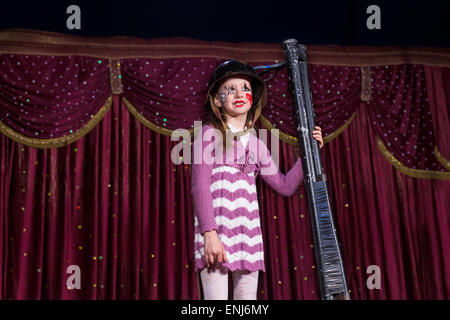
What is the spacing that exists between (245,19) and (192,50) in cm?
40

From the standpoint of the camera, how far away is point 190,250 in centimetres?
283

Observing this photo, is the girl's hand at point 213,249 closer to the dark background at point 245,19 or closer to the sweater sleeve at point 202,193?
the sweater sleeve at point 202,193

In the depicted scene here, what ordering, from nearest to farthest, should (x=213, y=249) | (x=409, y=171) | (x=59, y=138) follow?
(x=213, y=249) → (x=59, y=138) → (x=409, y=171)

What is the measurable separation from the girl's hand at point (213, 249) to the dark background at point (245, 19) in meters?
1.53

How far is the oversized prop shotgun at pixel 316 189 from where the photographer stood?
Result: 216cm

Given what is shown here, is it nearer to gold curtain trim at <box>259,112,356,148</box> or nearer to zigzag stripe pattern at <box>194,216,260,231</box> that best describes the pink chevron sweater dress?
zigzag stripe pattern at <box>194,216,260,231</box>

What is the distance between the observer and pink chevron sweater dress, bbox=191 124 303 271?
86.4 inches

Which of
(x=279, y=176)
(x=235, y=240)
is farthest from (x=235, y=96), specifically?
(x=235, y=240)

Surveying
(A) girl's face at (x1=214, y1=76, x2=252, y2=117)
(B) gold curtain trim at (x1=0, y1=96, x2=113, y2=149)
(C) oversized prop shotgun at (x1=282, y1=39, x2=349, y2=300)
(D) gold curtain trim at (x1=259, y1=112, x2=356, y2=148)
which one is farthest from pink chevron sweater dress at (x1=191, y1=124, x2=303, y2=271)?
(B) gold curtain trim at (x1=0, y1=96, x2=113, y2=149)

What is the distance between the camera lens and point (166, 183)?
2.89m

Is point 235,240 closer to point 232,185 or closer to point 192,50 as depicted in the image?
point 232,185
